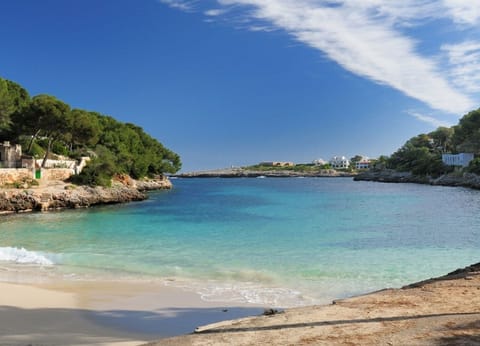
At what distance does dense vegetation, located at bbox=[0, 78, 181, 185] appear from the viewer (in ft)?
161

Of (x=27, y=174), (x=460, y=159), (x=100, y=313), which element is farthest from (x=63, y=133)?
(x=460, y=159)

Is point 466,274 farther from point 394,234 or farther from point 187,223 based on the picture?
point 187,223

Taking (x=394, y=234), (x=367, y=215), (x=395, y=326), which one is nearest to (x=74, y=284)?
(x=395, y=326)

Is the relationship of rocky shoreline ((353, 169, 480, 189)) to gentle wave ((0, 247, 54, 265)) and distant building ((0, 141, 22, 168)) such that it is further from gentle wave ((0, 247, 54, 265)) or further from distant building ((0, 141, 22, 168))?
gentle wave ((0, 247, 54, 265))

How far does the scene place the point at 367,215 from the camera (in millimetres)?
35281

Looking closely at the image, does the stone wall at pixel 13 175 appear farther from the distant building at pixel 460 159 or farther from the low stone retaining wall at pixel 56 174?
the distant building at pixel 460 159

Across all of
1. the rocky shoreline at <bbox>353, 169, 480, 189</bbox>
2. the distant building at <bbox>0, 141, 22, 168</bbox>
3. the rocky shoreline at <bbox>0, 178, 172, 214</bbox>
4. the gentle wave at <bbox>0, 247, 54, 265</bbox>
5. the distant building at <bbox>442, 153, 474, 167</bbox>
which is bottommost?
the gentle wave at <bbox>0, 247, 54, 265</bbox>

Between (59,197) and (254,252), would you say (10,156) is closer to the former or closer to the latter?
(59,197)

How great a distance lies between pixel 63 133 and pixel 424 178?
292 feet

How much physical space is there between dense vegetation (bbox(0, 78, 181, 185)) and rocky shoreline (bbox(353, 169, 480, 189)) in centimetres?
6405

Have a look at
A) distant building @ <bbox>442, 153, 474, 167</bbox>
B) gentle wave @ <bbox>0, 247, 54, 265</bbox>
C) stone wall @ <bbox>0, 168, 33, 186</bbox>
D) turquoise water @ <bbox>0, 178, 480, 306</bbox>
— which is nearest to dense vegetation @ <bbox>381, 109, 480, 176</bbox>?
distant building @ <bbox>442, 153, 474, 167</bbox>

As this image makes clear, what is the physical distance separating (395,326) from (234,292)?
6171 mm

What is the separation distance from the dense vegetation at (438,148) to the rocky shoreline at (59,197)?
72.1 metres

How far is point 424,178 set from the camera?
108938 mm
